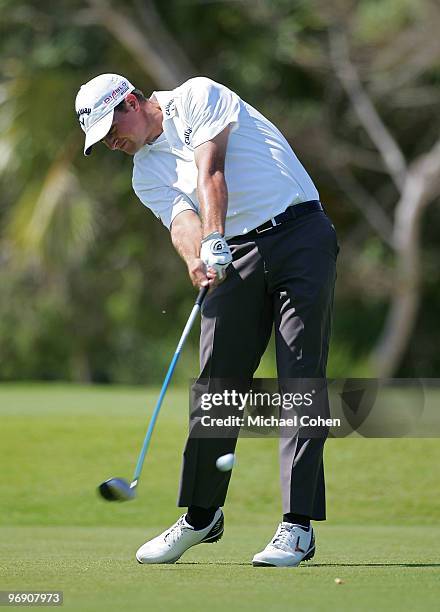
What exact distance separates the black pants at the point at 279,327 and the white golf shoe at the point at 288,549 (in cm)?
8

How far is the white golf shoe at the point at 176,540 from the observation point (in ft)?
16.3

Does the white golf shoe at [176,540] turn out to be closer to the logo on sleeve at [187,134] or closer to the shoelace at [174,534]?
the shoelace at [174,534]

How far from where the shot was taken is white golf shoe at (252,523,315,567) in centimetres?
477

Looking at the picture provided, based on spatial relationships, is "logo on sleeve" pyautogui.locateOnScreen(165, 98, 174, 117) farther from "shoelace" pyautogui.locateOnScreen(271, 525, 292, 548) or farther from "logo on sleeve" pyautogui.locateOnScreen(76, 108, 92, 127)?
"shoelace" pyautogui.locateOnScreen(271, 525, 292, 548)

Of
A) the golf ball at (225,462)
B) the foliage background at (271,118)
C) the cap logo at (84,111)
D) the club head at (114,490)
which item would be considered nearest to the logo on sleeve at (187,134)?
the cap logo at (84,111)

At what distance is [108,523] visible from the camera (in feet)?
27.5

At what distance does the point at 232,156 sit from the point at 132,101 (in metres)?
0.45

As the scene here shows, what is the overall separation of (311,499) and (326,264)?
2.94 feet

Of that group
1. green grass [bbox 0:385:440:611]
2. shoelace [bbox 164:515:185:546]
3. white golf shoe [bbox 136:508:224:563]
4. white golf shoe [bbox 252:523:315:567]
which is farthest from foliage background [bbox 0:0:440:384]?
white golf shoe [bbox 252:523:315:567]

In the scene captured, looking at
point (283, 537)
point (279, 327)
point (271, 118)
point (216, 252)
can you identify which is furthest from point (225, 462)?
point (271, 118)

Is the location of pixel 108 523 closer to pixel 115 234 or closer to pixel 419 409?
pixel 419 409

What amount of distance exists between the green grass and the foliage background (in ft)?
23.1

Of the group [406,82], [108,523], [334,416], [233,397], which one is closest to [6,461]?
[108,523]

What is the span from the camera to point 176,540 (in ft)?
16.7
